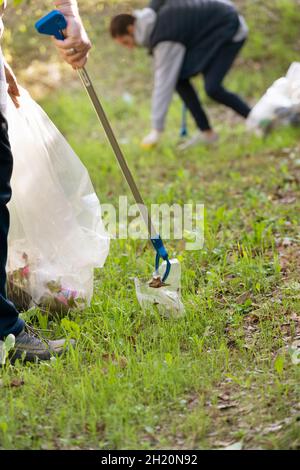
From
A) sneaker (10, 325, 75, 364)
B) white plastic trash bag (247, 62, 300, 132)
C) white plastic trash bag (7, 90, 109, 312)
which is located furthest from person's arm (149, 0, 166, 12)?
sneaker (10, 325, 75, 364)

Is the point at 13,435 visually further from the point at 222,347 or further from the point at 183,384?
the point at 222,347

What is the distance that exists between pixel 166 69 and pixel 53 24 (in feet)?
10.2

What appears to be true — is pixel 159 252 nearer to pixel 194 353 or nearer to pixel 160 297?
pixel 160 297

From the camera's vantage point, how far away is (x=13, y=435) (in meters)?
2.01

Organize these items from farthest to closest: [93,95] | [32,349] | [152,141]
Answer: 1. [152,141]
2. [93,95]
3. [32,349]

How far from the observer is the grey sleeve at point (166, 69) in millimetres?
5391

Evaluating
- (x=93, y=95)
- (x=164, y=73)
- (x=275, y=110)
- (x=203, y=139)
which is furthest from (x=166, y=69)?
(x=93, y=95)

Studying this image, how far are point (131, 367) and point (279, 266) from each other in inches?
38.3

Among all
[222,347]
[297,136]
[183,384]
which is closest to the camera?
[183,384]

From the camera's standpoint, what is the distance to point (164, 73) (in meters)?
5.46

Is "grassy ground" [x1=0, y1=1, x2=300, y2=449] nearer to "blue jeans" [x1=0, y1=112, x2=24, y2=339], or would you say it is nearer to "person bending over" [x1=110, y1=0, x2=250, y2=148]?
"blue jeans" [x1=0, y1=112, x2=24, y2=339]

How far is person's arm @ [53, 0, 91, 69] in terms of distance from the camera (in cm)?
244

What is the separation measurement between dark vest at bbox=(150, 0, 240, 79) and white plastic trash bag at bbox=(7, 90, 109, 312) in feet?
9.51
